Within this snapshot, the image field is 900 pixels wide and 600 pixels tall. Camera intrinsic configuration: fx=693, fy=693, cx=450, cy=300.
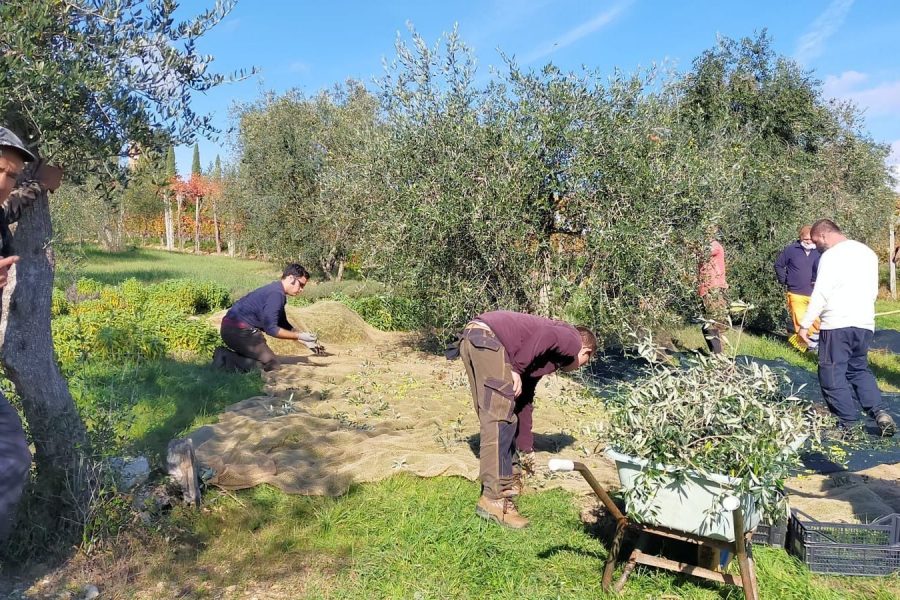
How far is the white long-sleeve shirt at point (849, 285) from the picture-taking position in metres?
6.41

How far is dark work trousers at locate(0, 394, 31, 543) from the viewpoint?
257cm

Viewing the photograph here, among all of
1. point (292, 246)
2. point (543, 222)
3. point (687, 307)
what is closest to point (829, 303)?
point (687, 307)

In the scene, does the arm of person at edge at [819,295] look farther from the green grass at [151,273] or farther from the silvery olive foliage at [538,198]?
the green grass at [151,273]

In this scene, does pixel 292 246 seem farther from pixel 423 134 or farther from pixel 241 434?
pixel 241 434

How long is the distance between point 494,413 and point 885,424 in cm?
450

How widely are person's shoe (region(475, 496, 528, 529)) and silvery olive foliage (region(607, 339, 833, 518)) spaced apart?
958 millimetres

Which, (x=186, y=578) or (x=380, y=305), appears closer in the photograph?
(x=186, y=578)

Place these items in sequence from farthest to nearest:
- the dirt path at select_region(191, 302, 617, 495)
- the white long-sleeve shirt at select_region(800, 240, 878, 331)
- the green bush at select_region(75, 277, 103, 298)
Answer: the green bush at select_region(75, 277, 103, 298), the white long-sleeve shirt at select_region(800, 240, 878, 331), the dirt path at select_region(191, 302, 617, 495)

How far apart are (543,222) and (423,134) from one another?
1.94 meters

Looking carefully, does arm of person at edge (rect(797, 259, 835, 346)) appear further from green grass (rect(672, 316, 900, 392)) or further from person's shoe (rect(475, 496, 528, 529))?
person's shoe (rect(475, 496, 528, 529))

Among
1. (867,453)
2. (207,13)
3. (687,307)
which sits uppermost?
(207,13)

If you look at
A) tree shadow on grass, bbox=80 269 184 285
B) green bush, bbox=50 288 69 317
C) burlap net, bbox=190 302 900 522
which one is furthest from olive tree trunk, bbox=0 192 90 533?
tree shadow on grass, bbox=80 269 184 285

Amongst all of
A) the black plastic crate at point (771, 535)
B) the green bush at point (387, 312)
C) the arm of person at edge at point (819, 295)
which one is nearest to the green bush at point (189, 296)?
the green bush at point (387, 312)

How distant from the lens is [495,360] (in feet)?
14.3
